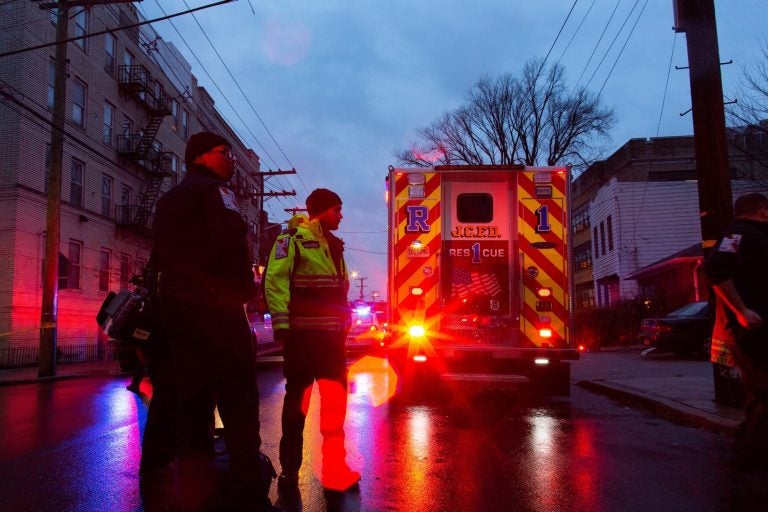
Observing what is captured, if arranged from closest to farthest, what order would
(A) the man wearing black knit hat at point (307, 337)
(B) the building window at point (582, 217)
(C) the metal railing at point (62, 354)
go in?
(A) the man wearing black knit hat at point (307, 337)
(C) the metal railing at point (62, 354)
(B) the building window at point (582, 217)

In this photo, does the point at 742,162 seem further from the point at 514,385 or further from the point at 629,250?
the point at 514,385

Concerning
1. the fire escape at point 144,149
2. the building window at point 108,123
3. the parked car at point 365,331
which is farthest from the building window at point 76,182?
the parked car at point 365,331

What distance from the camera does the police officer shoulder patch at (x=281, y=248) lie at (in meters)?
4.04

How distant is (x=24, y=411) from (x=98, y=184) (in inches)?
651

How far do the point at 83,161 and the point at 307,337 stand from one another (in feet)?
67.7

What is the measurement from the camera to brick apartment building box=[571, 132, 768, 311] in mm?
22984

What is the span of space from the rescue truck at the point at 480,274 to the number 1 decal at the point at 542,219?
0.01 m

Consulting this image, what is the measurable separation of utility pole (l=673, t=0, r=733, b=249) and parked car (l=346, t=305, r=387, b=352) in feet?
44.9

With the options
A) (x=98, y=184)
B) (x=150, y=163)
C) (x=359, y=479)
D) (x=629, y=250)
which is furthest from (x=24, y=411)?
(x=629, y=250)

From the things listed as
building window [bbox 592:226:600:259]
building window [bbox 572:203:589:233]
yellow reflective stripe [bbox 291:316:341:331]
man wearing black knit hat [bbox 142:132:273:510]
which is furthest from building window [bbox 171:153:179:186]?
man wearing black knit hat [bbox 142:132:273:510]

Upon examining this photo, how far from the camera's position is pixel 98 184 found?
22.7m

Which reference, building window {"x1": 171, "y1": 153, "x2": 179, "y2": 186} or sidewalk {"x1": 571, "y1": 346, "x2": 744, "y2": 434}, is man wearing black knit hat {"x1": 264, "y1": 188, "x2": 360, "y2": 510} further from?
building window {"x1": 171, "y1": 153, "x2": 179, "y2": 186}

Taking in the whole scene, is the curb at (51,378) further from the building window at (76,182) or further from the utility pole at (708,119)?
the utility pole at (708,119)

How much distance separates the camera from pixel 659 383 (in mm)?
9359
